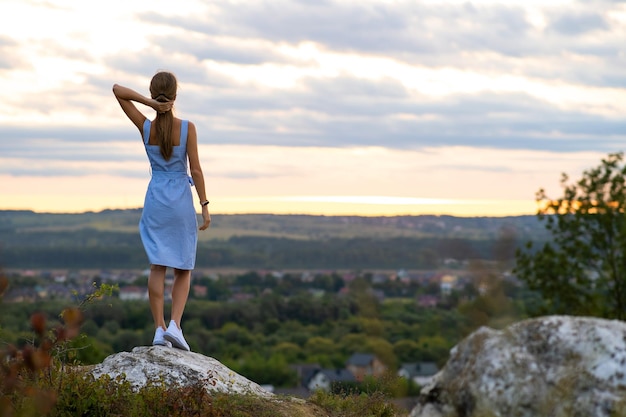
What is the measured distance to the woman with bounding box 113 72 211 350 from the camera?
910 centimetres

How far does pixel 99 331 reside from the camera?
73.2 metres

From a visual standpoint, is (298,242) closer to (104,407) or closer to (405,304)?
(405,304)

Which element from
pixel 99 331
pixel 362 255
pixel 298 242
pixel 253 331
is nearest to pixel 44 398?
pixel 99 331

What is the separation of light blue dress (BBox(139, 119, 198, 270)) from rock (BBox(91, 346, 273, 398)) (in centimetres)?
90

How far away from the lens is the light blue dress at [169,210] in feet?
30.0

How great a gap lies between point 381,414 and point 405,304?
70.4 meters

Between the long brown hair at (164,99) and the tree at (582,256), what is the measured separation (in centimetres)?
1909

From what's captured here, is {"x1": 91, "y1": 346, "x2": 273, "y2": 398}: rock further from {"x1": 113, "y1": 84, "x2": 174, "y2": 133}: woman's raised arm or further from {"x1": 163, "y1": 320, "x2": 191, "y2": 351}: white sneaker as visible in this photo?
{"x1": 113, "y1": 84, "x2": 174, "y2": 133}: woman's raised arm

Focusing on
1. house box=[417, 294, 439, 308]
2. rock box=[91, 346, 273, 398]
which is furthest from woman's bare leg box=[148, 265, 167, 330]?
house box=[417, 294, 439, 308]

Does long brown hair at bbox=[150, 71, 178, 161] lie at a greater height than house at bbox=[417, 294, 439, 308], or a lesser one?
greater

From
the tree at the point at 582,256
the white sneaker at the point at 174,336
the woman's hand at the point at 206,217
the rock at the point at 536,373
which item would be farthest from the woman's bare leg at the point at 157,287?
the tree at the point at 582,256

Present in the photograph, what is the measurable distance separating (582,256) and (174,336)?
2081 cm

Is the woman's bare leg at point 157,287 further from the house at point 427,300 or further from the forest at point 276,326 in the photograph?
the house at point 427,300

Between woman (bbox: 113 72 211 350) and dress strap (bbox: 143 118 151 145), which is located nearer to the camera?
woman (bbox: 113 72 211 350)
